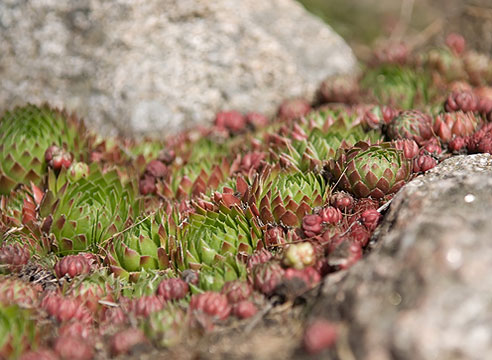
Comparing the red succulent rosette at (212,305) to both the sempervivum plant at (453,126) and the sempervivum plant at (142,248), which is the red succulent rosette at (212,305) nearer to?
the sempervivum plant at (142,248)

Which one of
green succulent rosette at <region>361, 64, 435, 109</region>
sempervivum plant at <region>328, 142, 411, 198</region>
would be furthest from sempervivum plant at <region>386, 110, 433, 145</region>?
green succulent rosette at <region>361, 64, 435, 109</region>

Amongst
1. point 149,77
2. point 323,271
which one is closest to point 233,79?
point 149,77

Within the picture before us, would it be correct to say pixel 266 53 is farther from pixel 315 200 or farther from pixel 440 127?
pixel 315 200

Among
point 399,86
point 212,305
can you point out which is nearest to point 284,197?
point 212,305

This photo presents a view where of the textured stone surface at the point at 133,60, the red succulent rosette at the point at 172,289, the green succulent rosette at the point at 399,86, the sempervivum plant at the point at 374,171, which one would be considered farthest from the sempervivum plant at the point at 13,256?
the green succulent rosette at the point at 399,86

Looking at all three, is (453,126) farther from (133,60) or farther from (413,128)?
(133,60)
